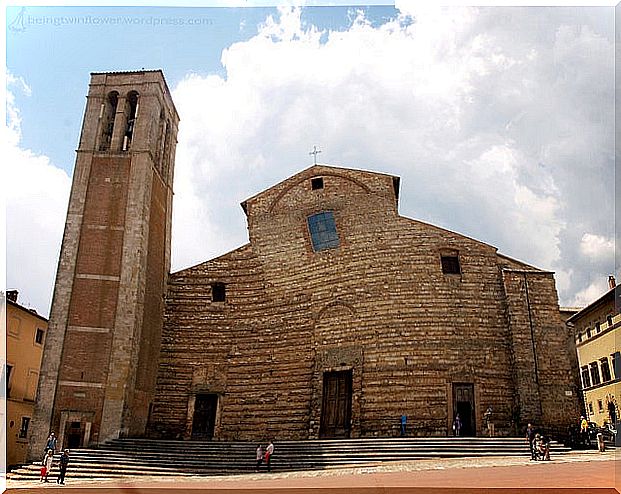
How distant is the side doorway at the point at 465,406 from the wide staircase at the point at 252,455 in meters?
1.83

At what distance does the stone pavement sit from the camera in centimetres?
920

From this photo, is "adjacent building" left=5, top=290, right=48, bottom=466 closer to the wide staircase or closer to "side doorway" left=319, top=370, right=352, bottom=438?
the wide staircase

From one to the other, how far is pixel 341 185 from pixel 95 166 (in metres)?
10.5

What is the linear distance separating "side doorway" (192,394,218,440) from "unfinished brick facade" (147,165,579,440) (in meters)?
0.05

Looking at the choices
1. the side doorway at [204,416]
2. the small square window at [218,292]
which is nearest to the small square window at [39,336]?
the small square window at [218,292]

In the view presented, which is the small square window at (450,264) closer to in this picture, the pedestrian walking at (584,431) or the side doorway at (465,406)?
the side doorway at (465,406)

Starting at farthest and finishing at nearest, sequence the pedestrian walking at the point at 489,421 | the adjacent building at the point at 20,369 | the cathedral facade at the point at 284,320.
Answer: the adjacent building at the point at 20,369 → the cathedral facade at the point at 284,320 → the pedestrian walking at the point at 489,421

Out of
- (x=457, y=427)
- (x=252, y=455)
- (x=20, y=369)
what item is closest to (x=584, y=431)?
(x=457, y=427)

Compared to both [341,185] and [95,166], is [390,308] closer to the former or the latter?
[341,185]

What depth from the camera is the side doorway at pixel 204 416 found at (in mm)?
22750

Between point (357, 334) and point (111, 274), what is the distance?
31.8 feet

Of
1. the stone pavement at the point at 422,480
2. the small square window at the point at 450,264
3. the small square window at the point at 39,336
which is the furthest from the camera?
the small square window at the point at 39,336

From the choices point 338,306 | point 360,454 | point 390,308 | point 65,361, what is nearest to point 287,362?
point 338,306

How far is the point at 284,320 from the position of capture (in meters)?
23.6
